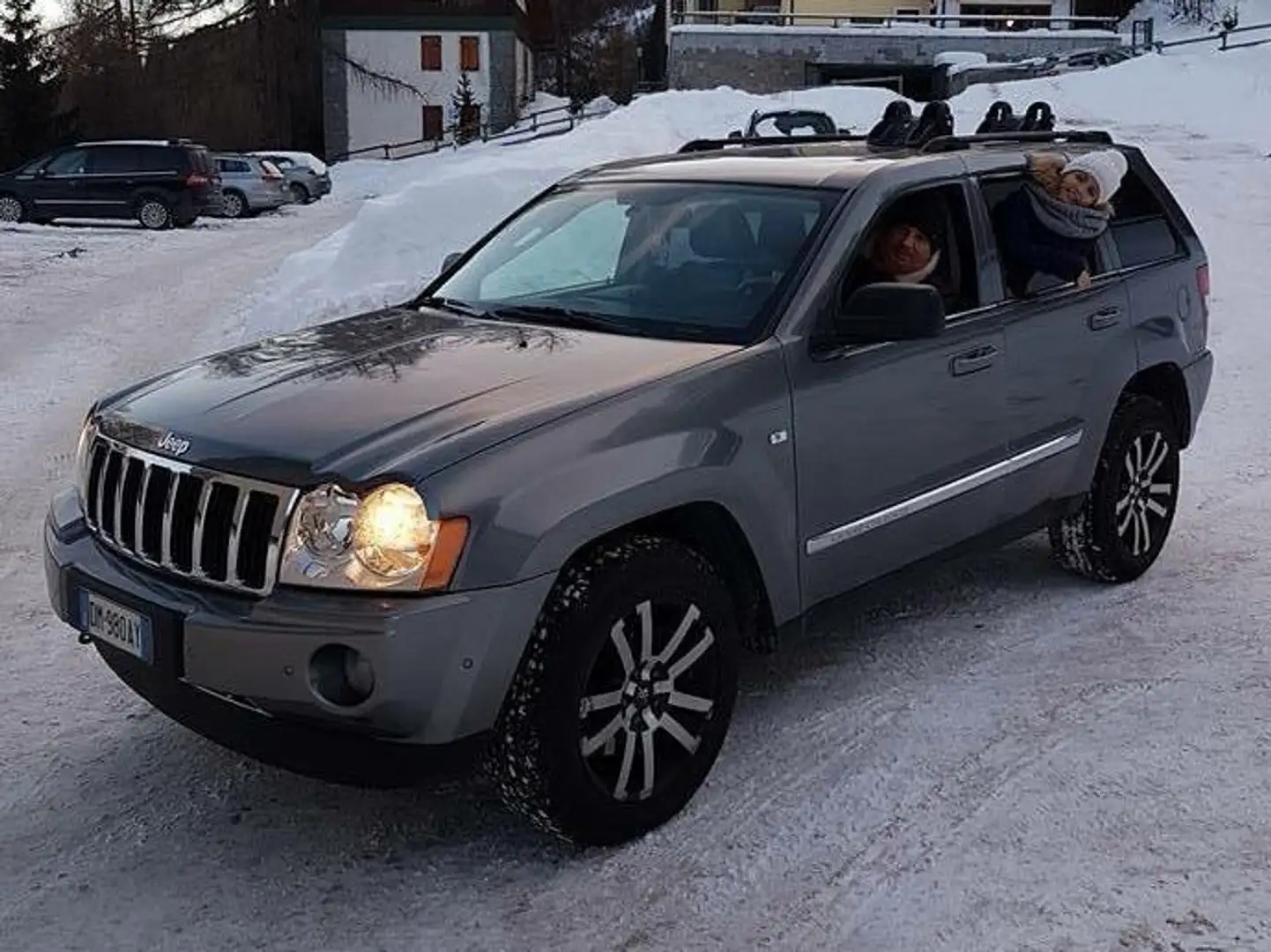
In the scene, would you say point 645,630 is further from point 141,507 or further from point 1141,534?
point 1141,534

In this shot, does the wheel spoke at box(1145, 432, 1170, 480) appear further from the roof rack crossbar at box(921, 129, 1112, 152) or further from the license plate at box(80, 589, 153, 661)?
the license plate at box(80, 589, 153, 661)

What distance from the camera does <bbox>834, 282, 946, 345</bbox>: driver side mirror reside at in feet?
14.0

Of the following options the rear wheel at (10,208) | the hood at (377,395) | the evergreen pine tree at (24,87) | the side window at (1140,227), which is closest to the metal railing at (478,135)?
the evergreen pine tree at (24,87)

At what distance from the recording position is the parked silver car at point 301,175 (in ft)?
124

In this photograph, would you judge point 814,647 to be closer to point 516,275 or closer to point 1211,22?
point 516,275

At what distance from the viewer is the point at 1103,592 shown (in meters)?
5.84

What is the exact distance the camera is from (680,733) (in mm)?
3908

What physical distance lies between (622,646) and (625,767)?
0.32 m

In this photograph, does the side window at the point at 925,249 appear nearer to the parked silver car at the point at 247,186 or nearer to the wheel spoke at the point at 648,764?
the wheel spoke at the point at 648,764

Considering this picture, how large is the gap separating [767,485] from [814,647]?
134 cm

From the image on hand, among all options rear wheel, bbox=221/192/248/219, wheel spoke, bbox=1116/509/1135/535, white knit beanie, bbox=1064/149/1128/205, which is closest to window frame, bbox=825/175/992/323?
white knit beanie, bbox=1064/149/1128/205

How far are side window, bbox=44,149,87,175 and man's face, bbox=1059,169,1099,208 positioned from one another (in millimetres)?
26112

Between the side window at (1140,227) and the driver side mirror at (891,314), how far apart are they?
69.9 inches

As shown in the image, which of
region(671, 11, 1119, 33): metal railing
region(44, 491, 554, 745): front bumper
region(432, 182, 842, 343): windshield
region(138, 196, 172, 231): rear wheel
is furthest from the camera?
region(671, 11, 1119, 33): metal railing
